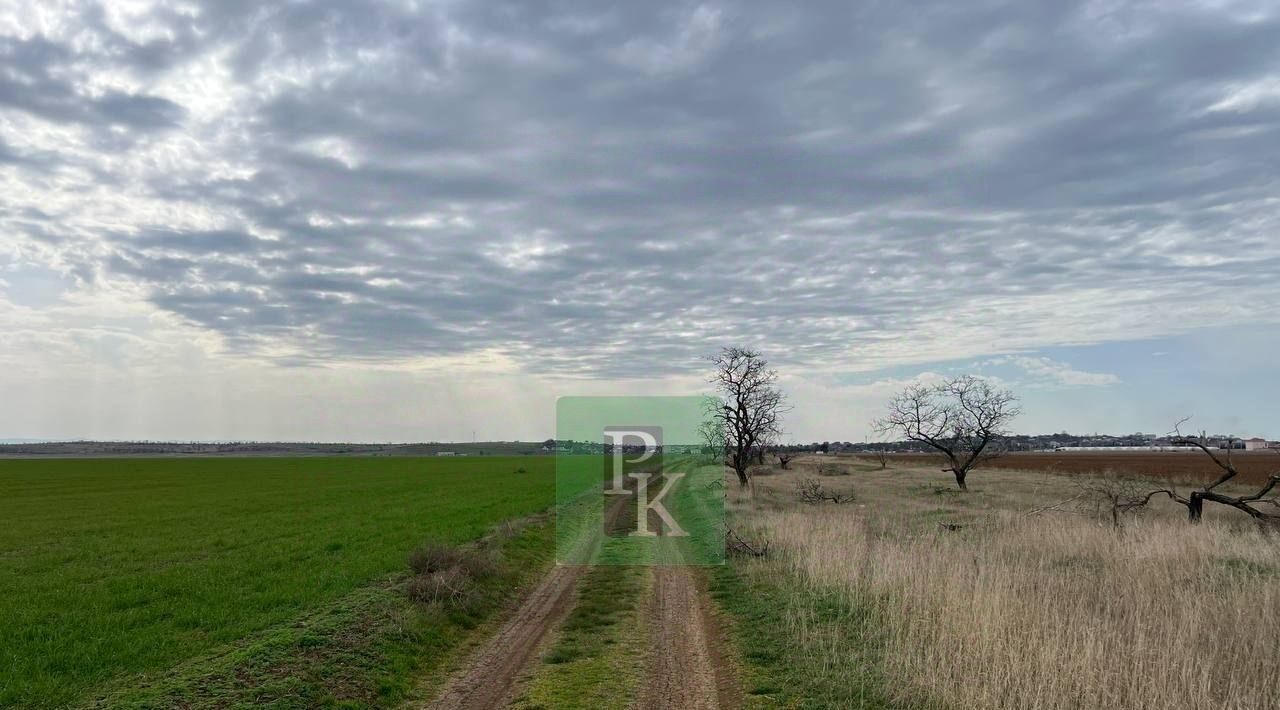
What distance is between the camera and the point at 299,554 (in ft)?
63.9

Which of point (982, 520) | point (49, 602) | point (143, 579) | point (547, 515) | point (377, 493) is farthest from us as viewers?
point (377, 493)

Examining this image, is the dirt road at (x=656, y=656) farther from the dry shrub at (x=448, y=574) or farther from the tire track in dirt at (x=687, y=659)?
the dry shrub at (x=448, y=574)

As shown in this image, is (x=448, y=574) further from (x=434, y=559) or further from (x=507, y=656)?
(x=507, y=656)

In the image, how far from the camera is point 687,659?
33.0 ft

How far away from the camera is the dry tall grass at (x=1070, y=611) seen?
7688 mm

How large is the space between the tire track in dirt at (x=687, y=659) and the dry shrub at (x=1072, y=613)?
1.73m

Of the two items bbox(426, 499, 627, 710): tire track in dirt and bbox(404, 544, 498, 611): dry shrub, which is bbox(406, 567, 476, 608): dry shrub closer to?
bbox(404, 544, 498, 611): dry shrub

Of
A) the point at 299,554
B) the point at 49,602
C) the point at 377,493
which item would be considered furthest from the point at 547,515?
the point at 377,493

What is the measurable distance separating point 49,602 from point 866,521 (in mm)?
21881

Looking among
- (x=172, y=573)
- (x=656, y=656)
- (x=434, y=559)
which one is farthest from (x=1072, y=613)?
(x=172, y=573)

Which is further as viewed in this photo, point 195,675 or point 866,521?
point 866,521

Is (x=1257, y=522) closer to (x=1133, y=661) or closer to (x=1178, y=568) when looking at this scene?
(x=1178, y=568)

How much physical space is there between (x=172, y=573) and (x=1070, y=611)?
17.6 metres

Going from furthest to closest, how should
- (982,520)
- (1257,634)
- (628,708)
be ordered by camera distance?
(982,520), (1257,634), (628,708)
